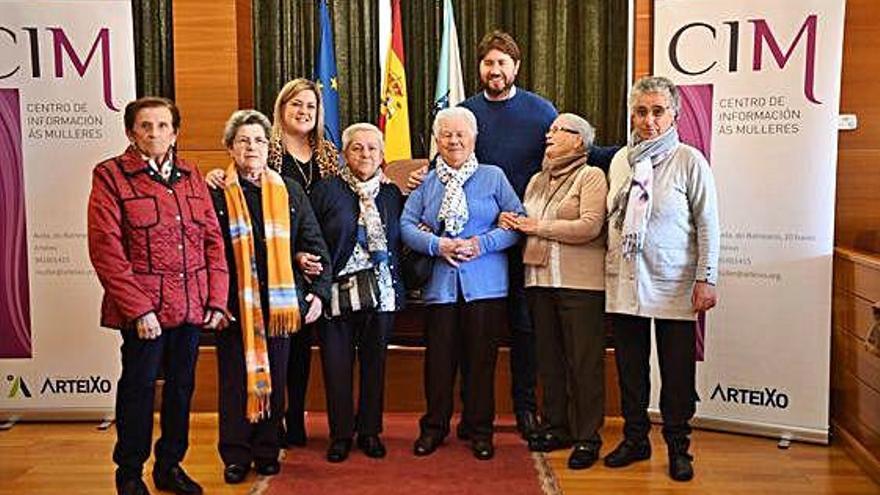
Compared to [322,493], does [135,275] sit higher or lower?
higher

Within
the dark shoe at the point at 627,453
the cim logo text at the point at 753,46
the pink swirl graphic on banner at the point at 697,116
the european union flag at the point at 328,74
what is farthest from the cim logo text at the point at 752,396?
the european union flag at the point at 328,74

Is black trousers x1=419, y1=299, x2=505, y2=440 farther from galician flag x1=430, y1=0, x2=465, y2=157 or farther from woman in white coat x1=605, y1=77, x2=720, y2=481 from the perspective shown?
galician flag x1=430, y1=0, x2=465, y2=157

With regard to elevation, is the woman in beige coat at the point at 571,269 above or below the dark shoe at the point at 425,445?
above

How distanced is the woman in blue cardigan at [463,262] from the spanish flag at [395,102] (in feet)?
5.11

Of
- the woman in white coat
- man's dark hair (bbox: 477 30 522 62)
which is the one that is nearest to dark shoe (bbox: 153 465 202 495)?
the woman in white coat

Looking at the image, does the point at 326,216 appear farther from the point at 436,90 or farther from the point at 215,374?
the point at 436,90

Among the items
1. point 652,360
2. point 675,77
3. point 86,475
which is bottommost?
point 86,475

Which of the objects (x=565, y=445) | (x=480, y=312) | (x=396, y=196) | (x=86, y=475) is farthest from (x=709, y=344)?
(x=86, y=475)

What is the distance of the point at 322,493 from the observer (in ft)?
11.4

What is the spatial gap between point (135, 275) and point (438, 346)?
123cm

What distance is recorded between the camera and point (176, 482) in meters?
3.46

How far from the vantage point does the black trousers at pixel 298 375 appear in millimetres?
3920

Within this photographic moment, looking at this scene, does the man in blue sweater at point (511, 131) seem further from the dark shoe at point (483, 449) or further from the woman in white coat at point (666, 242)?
the woman in white coat at point (666, 242)

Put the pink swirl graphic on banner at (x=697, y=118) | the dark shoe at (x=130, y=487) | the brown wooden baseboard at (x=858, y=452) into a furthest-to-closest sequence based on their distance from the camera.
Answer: the pink swirl graphic on banner at (x=697, y=118)
the brown wooden baseboard at (x=858, y=452)
the dark shoe at (x=130, y=487)
